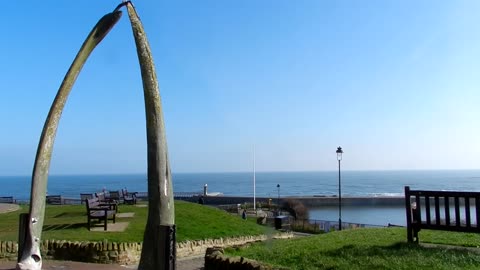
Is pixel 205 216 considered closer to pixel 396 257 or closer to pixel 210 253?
pixel 210 253

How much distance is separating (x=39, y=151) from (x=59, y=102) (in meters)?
1.03

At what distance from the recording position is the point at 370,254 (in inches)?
383

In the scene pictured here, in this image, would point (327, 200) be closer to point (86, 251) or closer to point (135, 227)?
point (135, 227)

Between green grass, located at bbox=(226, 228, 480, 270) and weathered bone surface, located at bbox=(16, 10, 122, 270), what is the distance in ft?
14.0

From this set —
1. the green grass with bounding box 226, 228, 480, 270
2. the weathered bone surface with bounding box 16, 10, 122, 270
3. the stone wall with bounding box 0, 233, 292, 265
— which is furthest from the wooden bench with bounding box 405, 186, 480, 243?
the stone wall with bounding box 0, 233, 292, 265

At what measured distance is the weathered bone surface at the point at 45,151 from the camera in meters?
8.56

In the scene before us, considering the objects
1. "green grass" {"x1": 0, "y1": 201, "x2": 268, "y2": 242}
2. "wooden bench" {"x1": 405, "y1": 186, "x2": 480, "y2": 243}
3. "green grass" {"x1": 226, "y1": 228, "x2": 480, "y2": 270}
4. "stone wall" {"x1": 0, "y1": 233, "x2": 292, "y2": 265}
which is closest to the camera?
"green grass" {"x1": 226, "y1": 228, "x2": 480, "y2": 270}

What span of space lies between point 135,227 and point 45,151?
884 centimetres

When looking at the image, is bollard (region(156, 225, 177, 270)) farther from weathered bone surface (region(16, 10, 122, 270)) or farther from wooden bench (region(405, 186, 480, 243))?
wooden bench (region(405, 186, 480, 243))

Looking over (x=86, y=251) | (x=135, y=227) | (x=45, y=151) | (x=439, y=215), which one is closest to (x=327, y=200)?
(x=135, y=227)

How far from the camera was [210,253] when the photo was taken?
38.4ft

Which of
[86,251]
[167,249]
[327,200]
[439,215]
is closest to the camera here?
[167,249]

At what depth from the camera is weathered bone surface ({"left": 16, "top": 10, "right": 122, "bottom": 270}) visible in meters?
8.56

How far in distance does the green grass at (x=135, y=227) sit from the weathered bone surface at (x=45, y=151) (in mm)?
6075
